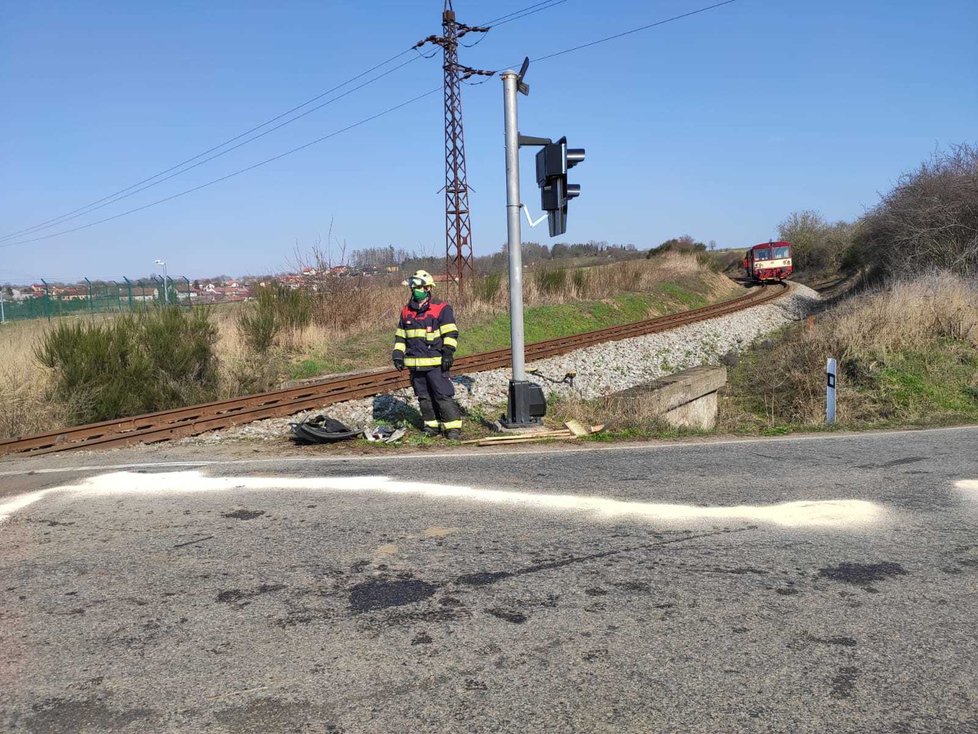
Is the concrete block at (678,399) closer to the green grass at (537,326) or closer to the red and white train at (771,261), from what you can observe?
the green grass at (537,326)

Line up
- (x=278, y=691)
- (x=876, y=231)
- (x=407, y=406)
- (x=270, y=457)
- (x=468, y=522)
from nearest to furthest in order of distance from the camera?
(x=278, y=691), (x=468, y=522), (x=270, y=457), (x=407, y=406), (x=876, y=231)

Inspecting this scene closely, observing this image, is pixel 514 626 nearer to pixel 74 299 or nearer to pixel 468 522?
pixel 468 522

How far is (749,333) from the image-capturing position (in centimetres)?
2652

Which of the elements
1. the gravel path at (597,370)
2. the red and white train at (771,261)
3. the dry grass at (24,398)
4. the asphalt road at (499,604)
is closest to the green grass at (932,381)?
→ the gravel path at (597,370)

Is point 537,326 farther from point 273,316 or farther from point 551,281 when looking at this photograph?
point 273,316

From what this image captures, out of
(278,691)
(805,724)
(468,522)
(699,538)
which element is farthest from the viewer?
(468,522)

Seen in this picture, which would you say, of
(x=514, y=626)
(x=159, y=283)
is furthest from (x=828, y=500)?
(x=159, y=283)

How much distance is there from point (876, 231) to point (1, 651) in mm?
32624

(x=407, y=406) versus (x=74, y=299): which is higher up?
(x=74, y=299)

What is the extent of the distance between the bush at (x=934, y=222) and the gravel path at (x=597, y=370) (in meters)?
4.83

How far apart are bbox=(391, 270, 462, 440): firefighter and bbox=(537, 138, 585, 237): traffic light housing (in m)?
1.71

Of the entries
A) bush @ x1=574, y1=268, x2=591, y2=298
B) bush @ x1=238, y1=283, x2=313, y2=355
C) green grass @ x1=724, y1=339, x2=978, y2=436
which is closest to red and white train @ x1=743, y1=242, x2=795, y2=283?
bush @ x1=574, y1=268, x2=591, y2=298

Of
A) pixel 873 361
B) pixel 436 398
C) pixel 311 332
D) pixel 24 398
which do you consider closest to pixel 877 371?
pixel 873 361

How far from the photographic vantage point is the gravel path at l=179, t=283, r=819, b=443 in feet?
38.5
